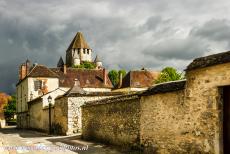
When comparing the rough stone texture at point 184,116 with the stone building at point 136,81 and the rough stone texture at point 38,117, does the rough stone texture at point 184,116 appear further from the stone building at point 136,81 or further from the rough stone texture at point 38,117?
the stone building at point 136,81

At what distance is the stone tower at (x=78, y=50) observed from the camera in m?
98.6

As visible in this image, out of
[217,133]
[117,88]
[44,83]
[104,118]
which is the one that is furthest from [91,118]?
[117,88]

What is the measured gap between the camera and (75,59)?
99.2 meters

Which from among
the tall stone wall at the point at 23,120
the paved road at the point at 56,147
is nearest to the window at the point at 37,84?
the tall stone wall at the point at 23,120

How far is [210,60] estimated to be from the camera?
1084 centimetres

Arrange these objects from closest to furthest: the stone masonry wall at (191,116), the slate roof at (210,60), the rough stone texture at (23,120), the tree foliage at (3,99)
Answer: the slate roof at (210,60) < the stone masonry wall at (191,116) < the rough stone texture at (23,120) < the tree foliage at (3,99)

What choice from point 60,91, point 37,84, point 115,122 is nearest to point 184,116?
point 115,122

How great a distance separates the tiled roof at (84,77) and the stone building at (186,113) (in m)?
43.4

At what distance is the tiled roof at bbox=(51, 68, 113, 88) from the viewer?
60.1m

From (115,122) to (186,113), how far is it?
687cm

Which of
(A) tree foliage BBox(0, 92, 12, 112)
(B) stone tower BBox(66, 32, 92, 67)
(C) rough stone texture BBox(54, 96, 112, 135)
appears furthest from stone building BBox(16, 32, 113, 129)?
(B) stone tower BBox(66, 32, 92, 67)

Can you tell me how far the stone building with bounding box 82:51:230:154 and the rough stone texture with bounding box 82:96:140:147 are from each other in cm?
4

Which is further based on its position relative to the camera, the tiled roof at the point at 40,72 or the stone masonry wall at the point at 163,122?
the tiled roof at the point at 40,72

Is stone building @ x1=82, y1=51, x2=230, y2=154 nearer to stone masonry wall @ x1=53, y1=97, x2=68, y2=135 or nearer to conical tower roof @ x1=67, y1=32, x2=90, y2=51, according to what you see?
stone masonry wall @ x1=53, y1=97, x2=68, y2=135
